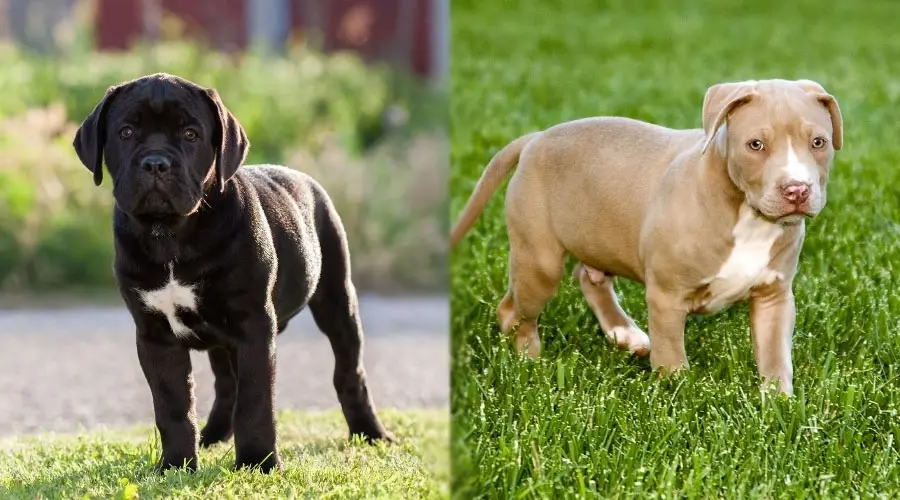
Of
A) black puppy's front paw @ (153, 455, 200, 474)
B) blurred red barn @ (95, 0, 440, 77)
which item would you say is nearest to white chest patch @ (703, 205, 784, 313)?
black puppy's front paw @ (153, 455, 200, 474)

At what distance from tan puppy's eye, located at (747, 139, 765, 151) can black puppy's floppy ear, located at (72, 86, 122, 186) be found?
176 centimetres

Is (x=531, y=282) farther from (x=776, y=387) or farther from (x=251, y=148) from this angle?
(x=251, y=148)

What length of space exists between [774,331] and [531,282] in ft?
2.79

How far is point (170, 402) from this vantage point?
10.0 ft

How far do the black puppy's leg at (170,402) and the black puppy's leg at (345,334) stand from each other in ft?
1.76

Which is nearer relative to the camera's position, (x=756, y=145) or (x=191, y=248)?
(x=191, y=248)

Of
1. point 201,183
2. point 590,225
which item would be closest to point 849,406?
point 590,225

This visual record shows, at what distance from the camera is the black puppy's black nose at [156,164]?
2779 millimetres

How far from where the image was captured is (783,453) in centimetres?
328

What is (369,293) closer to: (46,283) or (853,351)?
(46,283)

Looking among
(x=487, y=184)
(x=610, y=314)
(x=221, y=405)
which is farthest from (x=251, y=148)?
(x=221, y=405)

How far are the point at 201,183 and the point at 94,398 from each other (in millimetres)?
2922

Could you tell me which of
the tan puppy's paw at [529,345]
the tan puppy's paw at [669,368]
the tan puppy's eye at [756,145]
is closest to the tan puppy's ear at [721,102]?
the tan puppy's eye at [756,145]

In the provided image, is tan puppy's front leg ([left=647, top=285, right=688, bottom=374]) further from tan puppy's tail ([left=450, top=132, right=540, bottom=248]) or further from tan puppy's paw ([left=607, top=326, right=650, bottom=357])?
tan puppy's tail ([left=450, top=132, right=540, bottom=248])
